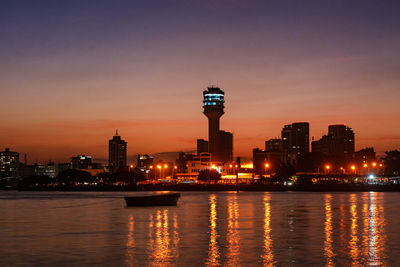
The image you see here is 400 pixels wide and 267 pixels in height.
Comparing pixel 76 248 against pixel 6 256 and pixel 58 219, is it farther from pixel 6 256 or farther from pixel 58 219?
pixel 58 219

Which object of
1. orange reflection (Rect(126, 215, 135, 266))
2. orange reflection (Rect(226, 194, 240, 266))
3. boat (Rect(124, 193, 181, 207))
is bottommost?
orange reflection (Rect(126, 215, 135, 266))

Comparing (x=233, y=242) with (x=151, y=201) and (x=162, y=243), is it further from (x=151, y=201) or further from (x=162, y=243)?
(x=151, y=201)

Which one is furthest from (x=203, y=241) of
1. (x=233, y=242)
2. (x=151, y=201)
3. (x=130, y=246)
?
(x=151, y=201)

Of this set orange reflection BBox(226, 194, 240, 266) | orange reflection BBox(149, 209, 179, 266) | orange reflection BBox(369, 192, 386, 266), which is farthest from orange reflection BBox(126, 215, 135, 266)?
orange reflection BBox(369, 192, 386, 266)

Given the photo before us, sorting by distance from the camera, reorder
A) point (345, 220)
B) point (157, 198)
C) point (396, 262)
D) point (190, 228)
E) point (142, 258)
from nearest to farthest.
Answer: point (396, 262)
point (142, 258)
point (190, 228)
point (345, 220)
point (157, 198)

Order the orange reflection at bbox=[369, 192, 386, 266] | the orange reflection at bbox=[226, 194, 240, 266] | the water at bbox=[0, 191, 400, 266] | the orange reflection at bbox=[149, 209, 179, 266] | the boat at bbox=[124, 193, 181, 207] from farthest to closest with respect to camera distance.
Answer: the boat at bbox=[124, 193, 181, 207] → the orange reflection at bbox=[149, 209, 179, 266] → the water at bbox=[0, 191, 400, 266] → the orange reflection at bbox=[369, 192, 386, 266] → the orange reflection at bbox=[226, 194, 240, 266]

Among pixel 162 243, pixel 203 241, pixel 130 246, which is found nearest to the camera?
pixel 130 246

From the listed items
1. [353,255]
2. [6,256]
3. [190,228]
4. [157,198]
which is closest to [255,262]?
[353,255]

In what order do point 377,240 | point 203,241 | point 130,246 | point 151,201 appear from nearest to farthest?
point 130,246, point 203,241, point 377,240, point 151,201

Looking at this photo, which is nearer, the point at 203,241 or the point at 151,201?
the point at 203,241

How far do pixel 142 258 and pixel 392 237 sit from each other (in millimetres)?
27677

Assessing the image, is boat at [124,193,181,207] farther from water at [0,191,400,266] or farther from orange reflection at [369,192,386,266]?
orange reflection at [369,192,386,266]

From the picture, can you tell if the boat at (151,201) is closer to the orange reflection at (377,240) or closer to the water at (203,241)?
the water at (203,241)

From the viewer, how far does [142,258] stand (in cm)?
4172
